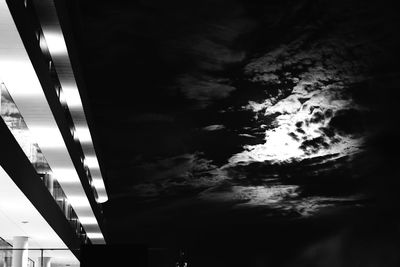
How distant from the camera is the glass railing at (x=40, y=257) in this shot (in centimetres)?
3097

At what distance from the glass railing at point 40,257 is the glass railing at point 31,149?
169 centimetres

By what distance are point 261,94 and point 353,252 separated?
36181 mm

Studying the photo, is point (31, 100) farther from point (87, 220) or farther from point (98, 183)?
point (98, 183)

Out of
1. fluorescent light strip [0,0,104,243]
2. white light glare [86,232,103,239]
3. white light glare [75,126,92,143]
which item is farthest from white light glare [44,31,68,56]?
white light glare [86,232,103,239]

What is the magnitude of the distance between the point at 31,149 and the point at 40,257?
9.43 metres

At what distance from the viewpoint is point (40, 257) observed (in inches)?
1510

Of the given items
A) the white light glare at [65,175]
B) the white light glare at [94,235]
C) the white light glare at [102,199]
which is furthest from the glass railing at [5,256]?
the white light glare at [94,235]

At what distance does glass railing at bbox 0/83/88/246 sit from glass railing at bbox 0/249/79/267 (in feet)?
5.54

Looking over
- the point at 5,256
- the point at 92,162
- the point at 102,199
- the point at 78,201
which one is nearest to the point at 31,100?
the point at 5,256

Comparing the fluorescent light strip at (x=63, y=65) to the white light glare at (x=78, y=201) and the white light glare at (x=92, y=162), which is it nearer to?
the white light glare at (x=92, y=162)

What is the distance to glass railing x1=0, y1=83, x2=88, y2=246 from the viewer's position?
82.1 feet

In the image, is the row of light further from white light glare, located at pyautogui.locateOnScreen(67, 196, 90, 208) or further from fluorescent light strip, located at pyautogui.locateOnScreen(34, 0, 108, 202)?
white light glare, located at pyautogui.locateOnScreen(67, 196, 90, 208)

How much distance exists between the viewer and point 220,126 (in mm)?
43156

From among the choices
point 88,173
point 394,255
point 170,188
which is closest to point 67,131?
point 88,173
